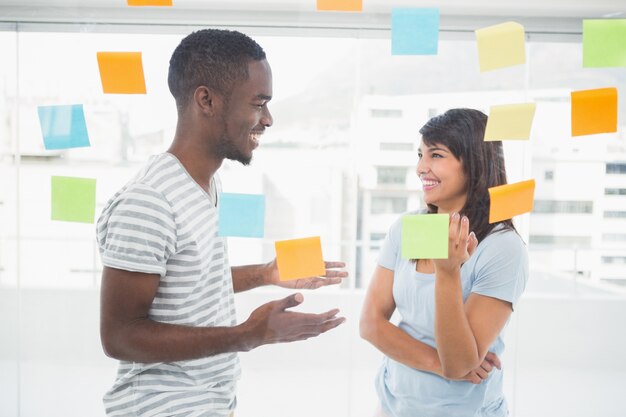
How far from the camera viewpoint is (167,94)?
5.96 ft

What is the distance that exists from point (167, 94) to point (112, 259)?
3.28ft

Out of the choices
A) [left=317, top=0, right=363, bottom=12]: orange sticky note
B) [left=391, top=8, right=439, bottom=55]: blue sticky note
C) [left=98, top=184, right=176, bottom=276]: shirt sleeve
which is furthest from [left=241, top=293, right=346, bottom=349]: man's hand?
[left=317, top=0, right=363, bottom=12]: orange sticky note

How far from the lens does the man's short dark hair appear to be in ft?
3.56

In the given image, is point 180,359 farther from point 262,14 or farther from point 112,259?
point 262,14

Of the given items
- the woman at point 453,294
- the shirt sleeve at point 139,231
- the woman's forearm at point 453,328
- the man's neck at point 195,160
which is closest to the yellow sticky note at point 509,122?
the woman at point 453,294

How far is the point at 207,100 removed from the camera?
1.07m

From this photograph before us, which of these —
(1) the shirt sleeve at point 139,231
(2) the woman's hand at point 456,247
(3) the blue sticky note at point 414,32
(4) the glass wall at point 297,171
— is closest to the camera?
(1) the shirt sleeve at point 139,231

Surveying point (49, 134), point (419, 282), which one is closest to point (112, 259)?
point (419, 282)

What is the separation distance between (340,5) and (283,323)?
2.98 ft

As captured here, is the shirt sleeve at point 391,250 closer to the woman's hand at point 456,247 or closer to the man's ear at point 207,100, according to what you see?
the woman's hand at point 456,247

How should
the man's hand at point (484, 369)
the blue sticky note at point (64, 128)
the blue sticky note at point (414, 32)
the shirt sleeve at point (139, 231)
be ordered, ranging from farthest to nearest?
1. the blue sticky note at point (64, 128)
2. the blue sticky note at point (414, 32)
3. the man's hand at point (484, 369)
4. the shirt sleeve at point (139, 231)

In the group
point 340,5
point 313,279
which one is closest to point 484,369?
point 313,279

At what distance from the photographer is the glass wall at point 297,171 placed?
1.93 m

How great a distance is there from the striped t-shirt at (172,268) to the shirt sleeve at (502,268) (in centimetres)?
49
